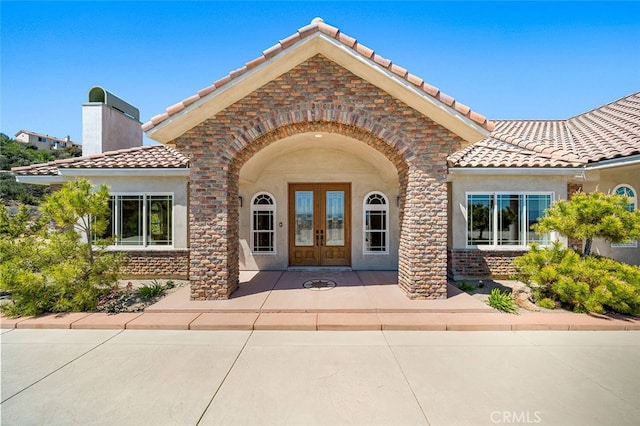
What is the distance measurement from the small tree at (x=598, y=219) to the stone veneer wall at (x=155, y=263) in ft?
32.4

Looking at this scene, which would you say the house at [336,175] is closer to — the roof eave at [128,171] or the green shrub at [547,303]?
the roof eave at [128,171]

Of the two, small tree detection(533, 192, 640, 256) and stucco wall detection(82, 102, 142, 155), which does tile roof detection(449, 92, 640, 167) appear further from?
stucco wall detection(82, 102, 142, 155)

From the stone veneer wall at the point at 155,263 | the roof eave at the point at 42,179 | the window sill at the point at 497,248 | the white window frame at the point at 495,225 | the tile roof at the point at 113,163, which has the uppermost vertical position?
the tile roof at the point at 113,163

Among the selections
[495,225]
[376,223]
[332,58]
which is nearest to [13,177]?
[376,223]

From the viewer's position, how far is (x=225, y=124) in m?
6.33

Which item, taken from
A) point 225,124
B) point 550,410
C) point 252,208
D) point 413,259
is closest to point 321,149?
point 252,208

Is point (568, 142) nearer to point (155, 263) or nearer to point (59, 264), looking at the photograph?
point (155, 263)

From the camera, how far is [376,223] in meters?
9.61

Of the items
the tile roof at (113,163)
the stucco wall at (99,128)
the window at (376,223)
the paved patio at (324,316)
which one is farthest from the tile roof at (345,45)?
the stucco wall at (99,128)

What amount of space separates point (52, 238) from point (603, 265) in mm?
11978

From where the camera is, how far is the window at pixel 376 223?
31.4ft

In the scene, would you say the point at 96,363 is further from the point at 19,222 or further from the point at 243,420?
the point at 19,222

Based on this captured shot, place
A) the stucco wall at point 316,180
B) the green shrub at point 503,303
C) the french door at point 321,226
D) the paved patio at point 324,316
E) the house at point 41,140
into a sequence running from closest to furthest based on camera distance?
1. the paved patio at point 324,316
2. the green shrub at point 503,303
3. the stucco wall at point 316,180
4. the french door at point 321,226
5. the house at point 41,140

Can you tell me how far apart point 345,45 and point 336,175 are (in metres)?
4.37
